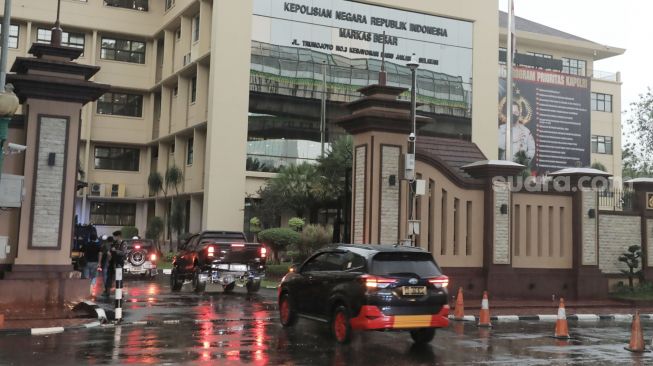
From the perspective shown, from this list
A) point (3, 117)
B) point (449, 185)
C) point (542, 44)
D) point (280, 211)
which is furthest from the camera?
point (542, 44)

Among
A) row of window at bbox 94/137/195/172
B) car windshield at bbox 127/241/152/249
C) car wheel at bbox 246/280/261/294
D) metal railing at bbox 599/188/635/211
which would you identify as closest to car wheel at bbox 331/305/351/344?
car wheel at bbox 246/280/261/294

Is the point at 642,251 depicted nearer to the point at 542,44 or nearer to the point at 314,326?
the point at 314,326

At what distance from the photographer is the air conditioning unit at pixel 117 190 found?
48156mm

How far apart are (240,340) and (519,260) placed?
11.7 m

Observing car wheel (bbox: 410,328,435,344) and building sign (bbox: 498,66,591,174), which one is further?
building sign (bbox: 498,66,591,174)

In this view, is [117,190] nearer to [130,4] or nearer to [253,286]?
[130,4]

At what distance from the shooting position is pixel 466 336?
12.9 m

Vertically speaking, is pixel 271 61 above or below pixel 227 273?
above

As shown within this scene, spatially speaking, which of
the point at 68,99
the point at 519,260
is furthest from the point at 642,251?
the point at 68,99

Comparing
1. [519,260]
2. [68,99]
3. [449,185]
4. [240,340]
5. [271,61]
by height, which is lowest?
[240,340]

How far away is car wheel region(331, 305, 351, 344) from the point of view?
11.1m

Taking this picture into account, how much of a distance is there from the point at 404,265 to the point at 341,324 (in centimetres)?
142

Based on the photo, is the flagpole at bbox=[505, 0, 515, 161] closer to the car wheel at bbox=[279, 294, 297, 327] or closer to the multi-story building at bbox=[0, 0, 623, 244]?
the multi-story building at bbox=[0, 0, 623, 244]

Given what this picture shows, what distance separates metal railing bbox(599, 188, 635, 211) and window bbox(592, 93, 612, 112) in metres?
40.4
